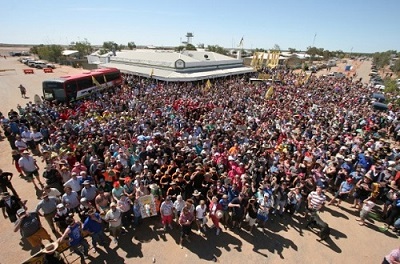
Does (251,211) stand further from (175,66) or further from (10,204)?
(175,66)

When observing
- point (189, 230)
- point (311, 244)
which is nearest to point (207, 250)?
point (189, 230)

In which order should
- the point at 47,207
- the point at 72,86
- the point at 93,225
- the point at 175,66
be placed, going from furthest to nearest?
the point at 175,66, the point at 72,86, the point at 47,207, the point at 93,225

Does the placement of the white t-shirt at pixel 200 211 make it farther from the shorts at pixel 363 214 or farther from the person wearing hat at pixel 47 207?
the shorts at pixel 363 214

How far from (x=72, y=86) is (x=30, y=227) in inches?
656

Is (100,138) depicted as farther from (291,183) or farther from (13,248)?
(291,183)

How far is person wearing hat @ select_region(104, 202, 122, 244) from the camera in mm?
6582

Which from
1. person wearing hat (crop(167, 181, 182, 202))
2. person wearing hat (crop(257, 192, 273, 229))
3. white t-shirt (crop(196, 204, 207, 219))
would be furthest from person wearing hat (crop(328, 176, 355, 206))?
person wearing hat (crop(167, 181, 182, 202))

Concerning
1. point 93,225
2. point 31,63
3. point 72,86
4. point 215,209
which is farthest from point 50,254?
point 31,63

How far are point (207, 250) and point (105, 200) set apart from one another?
3.43 meters

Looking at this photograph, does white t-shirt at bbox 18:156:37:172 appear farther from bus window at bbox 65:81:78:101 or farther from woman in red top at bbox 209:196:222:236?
bus window at bbox 65:81:78:101

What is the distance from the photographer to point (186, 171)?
8.60m

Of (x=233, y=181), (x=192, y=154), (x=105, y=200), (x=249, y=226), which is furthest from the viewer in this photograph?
(x=192, y=154)

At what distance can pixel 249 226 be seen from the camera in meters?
7.83

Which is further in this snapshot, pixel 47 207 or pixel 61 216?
pixel 47 207
